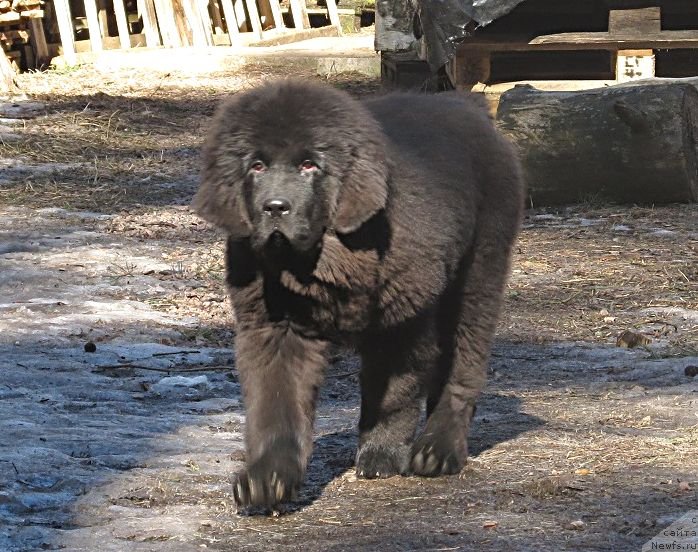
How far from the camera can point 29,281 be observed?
27.9 feet

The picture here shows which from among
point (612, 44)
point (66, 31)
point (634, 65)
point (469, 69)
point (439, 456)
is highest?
point (66, 31)

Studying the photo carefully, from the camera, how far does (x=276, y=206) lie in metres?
4.46

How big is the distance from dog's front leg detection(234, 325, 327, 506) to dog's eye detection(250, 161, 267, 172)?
600 millimetres

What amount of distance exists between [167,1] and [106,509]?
15425 millimetres

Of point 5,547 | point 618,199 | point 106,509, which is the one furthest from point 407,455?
point 618,199

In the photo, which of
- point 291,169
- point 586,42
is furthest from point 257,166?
point 586,42

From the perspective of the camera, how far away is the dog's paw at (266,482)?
14.8ft

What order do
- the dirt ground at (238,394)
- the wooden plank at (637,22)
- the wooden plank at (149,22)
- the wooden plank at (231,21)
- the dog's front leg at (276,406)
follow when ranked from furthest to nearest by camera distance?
the wooden plank at (231,21), the wooden plank at (149,22), the wooden plank at (637,22), the dog's front leg at (276,406), the dirt ground at (238,394)

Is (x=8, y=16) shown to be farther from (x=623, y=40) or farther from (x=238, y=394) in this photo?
(x=238, y=394)

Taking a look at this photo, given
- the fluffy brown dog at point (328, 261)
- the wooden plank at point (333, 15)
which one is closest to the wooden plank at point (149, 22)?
the wooden plank at point (333, 15)

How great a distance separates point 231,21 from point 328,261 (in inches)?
630

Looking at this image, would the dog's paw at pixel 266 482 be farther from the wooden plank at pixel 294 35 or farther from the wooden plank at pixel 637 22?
the wooden plank at pixel 294 35

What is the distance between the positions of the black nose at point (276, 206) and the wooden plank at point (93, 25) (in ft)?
47.9

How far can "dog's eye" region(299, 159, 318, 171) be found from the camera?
458 cm
